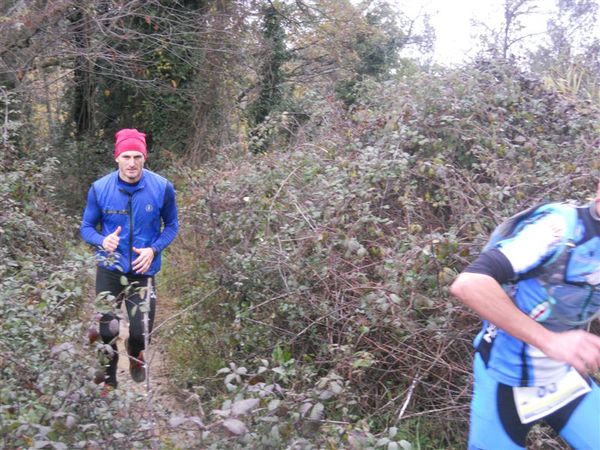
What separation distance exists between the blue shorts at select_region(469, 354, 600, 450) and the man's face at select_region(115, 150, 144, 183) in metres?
2.95

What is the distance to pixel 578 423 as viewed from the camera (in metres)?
2.39

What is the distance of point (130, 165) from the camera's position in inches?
179

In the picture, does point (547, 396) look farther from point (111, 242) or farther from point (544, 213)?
point (111, 242)

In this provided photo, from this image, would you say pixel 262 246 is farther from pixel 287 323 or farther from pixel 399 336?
pixel 399 336

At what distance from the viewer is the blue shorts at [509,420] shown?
7.82ft

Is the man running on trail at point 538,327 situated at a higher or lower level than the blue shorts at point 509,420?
higher

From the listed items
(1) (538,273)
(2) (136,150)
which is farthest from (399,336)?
(2) (136,150)

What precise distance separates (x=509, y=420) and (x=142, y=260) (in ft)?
9.35

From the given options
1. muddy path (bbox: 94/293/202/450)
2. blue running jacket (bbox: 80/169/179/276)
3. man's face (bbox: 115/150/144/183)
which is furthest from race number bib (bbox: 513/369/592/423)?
man's face (bbox: 115/150/144/183)

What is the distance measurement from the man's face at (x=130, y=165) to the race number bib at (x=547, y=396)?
3.13 metres

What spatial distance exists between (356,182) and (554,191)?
4.73ft

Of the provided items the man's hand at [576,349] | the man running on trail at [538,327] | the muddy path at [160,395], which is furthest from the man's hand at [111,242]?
the man's hand at [576,349]

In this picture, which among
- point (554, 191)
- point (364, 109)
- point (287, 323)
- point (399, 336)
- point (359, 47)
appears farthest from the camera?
point (359, 47)

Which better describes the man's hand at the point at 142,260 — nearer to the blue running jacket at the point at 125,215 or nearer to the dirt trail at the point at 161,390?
the blue running jacket at the point at 125,215
